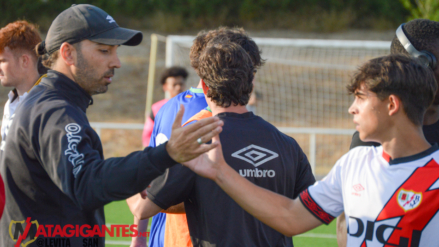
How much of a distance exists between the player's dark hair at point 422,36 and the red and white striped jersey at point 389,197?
2.55 feet

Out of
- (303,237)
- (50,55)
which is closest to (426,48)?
(50,55)

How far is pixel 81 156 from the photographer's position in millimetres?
1626

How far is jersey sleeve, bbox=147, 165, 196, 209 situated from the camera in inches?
75.5

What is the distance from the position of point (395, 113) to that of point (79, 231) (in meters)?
1.46

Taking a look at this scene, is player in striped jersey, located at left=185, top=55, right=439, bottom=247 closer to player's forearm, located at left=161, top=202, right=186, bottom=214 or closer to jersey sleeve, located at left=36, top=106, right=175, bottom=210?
jersey sleeve, located at left=36, top=106, right=175, bottom=210

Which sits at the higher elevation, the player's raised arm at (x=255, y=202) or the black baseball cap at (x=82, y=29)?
the black baseball cap at (x=82, y=29)

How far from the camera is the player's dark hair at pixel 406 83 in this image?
1.61 m

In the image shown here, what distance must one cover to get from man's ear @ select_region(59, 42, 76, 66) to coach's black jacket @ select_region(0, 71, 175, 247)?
0.09 meters

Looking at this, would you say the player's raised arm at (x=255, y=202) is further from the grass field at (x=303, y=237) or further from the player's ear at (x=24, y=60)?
the grass field at (x=303, y=237)

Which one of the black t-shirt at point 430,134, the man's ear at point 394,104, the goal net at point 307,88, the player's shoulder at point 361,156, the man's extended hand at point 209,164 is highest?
the man's ear at point 394,104

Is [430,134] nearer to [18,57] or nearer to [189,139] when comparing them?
[189,139]

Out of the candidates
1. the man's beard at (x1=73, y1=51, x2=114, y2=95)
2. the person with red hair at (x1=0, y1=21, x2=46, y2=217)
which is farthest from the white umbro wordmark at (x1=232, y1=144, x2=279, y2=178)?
the person with red hair at (x1=0, y1=21, x2=46, y2=217)

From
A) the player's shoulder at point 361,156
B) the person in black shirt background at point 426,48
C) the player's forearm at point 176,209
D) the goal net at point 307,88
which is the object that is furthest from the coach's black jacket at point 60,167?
the goal net at point 307,88

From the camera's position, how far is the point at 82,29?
2.00 metres
